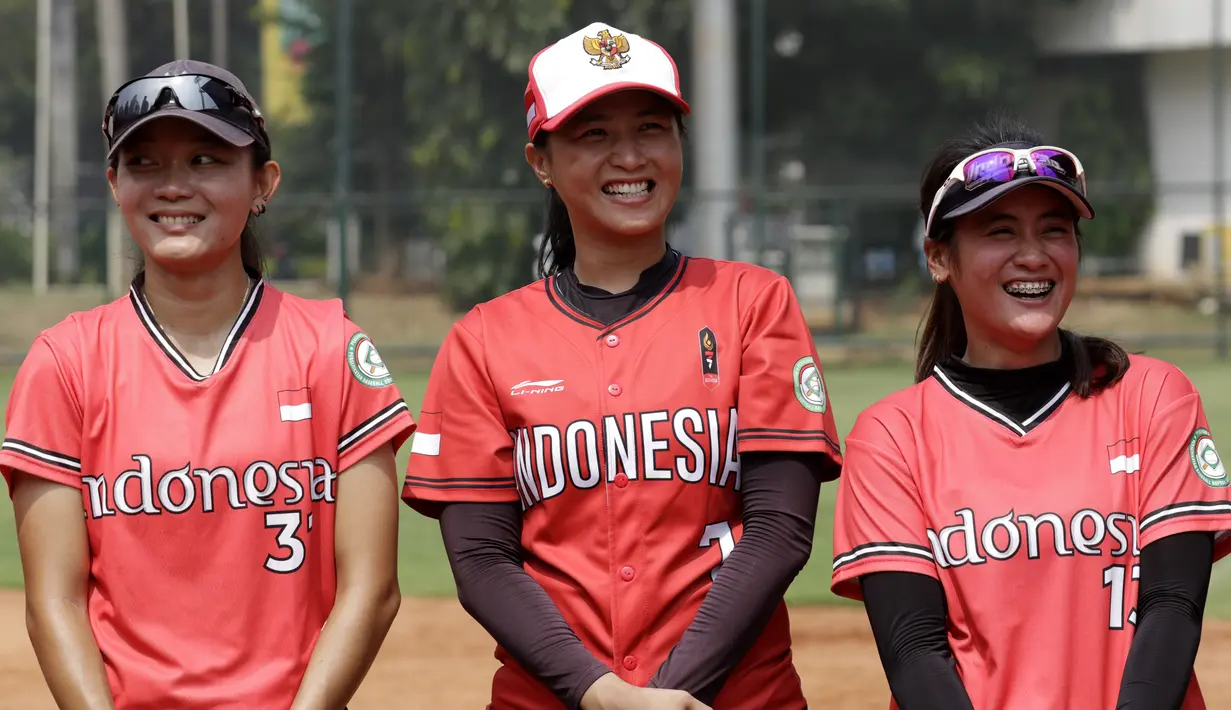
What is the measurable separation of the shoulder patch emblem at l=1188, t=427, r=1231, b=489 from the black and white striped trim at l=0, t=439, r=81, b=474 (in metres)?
1.78

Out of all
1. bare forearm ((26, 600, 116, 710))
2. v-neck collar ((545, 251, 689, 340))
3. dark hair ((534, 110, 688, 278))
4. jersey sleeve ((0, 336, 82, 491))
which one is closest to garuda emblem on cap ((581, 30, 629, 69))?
dark hair ((534, 110, 688, 278))

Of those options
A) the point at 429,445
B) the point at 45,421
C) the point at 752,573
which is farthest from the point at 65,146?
the point at 752,573

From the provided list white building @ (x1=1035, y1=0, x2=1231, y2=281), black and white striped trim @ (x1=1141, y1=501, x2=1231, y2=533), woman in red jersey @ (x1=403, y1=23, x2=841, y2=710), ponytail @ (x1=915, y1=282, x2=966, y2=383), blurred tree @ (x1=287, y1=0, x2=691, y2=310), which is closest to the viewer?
black and white striped trim @ (x1=1141, y1=501, x2=1231, y2=533)

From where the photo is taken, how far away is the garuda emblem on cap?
2578 millimetres

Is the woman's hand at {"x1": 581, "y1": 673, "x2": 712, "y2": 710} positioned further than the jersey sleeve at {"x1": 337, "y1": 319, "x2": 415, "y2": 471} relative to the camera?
No

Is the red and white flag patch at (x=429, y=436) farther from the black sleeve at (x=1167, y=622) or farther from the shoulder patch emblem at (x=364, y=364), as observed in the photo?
the black sleeve at (x=1167, y=622)

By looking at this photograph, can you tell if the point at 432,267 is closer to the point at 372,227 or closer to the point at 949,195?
the point at 372,227

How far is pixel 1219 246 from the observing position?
15969mm

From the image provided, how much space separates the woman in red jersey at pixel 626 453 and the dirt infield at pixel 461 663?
2.76 meters

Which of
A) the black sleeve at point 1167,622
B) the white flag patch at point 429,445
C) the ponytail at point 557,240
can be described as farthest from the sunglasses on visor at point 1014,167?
the white flag patch at point 429,445

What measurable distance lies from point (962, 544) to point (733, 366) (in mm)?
470

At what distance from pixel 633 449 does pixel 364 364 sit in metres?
0.49

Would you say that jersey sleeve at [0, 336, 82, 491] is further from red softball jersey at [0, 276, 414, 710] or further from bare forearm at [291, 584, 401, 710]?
bare forearm at [291, 584, 401, 710]

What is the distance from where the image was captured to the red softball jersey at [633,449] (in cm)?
246
